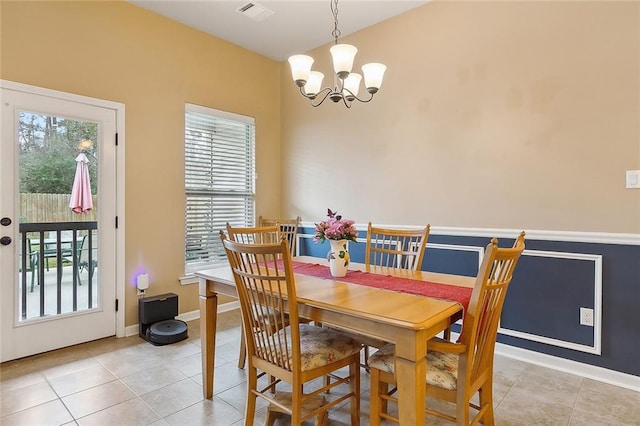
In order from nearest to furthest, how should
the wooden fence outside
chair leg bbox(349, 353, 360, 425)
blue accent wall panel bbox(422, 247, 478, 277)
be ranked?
chair leg bbox(349, 353, 360, 425) → the wooden fence outside → blue accent wall panel bbox(422, 247, 478, 277)

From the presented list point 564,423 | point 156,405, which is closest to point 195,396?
point 156,405

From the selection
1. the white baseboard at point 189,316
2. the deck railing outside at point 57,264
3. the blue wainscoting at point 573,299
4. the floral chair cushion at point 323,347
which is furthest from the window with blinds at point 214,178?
the blue wainscoting at point 573,299

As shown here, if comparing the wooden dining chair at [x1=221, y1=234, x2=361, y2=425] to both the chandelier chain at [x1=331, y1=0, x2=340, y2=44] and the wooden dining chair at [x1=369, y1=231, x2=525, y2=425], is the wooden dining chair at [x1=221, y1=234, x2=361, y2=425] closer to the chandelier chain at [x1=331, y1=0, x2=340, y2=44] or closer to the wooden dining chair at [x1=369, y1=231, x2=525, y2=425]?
the wooden dining chair at [x1=369, y1=231, x2=525, y2=425]

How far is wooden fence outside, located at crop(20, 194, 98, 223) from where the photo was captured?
9.09ft

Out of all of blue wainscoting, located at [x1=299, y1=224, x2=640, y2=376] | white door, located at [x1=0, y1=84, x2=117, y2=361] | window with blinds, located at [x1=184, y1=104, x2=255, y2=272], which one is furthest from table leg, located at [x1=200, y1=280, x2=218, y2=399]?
blue wainscoting, located at [x1=299, y1=224, x2=640, y2=376]

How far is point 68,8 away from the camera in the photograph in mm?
2939

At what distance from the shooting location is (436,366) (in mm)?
1630

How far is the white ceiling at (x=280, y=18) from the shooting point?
10.9 ft

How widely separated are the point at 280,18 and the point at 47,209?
2.69 m

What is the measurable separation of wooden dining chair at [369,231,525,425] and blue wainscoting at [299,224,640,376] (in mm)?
1231

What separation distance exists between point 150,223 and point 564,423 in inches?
138

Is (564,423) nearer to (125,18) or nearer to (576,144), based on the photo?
(576,144)

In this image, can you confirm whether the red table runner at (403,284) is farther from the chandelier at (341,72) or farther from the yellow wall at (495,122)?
the yellow wall at (495,122)

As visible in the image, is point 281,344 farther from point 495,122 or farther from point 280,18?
point 280,18
